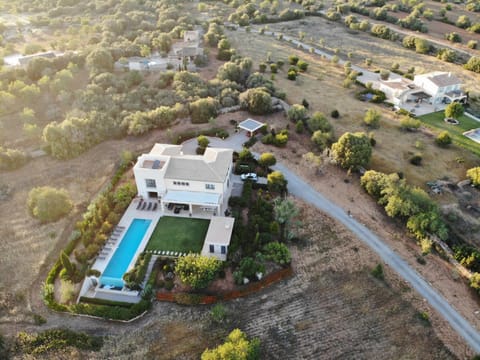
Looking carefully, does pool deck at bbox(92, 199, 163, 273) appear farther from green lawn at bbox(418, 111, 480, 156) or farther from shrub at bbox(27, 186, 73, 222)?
green lawn at bbox(418, 111, 480, 156)

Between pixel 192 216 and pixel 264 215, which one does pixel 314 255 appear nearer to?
pixel 264 215

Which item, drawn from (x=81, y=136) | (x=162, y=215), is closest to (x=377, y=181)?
(x=162, y=215)

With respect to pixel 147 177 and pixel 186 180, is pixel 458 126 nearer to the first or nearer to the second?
→ pixel 186 180

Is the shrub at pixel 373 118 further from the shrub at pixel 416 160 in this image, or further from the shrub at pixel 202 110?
the shrub at pixel 202 110

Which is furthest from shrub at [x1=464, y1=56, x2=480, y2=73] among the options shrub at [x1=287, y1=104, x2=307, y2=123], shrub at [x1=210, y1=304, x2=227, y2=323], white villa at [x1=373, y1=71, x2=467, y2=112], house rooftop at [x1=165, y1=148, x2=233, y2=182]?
shrub at [x1=210, y1=304, x2=227, y2=323]

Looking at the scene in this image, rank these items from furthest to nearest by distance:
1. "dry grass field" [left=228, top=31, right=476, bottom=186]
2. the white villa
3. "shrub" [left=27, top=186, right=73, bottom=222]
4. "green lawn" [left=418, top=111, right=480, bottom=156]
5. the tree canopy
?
the white villa < "green lawn" [left=418, top=111, right=480, bottom=156] < "dry grass field" [left=228, top=31, right=476, bottom=186] < "shrub" [left=27, top=186, right=73, bottom=222] < the tree canopy

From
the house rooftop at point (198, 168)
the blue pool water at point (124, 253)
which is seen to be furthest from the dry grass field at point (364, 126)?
the blue pool water at point (124, 253)

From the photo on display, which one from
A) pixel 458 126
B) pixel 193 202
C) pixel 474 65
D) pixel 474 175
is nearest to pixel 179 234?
pixel 193 202
